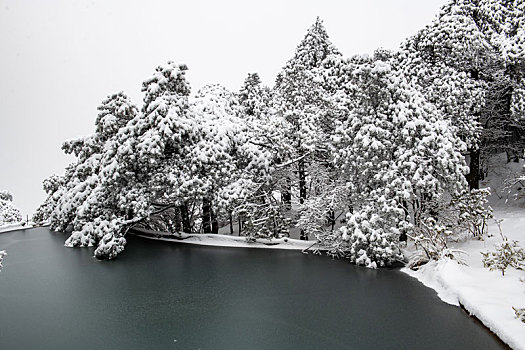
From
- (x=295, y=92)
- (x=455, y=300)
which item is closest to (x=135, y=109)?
(x=295, y=92)

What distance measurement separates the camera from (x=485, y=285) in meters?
8.95

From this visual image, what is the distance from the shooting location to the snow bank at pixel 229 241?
16.8m

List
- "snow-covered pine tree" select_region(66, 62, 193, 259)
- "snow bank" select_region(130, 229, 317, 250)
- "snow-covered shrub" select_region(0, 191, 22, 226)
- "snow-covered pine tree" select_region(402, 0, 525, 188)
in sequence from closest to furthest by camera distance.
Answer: "snow-covered pine tree" select_region(402, 0, 525, 188)
"snow bank" select_region(130, 229, 317, 250)
"snow-covered pine tree" select_region(66, 62, 193, 259)
"snow-covered shrub" select_region(0, 191, 22, 226)

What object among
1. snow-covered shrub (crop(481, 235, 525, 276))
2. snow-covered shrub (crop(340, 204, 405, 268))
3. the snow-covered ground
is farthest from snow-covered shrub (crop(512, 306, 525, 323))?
the snow-covered ground

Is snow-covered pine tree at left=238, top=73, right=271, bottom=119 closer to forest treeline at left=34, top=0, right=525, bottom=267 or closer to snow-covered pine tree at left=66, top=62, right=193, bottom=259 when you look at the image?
forest treeline at left=34, top=0, right=525, bottom=267

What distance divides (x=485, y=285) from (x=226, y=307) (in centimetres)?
664

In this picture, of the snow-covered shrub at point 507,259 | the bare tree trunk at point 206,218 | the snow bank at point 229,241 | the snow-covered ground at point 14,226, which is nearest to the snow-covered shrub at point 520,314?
the snow-covered shrub at point 507,259

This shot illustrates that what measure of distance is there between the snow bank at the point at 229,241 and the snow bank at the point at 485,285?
5621 millimetres

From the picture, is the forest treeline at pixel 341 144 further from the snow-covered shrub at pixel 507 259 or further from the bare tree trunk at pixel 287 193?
the snow-covered shrub at pixel 507 259

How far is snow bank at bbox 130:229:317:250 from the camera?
55.0 feet

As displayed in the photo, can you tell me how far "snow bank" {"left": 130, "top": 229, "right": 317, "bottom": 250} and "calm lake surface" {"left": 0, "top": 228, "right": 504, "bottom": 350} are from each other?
139 cm

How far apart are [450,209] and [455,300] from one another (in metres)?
5.45

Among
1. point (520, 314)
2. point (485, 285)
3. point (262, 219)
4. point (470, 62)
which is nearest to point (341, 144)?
point (262, 219)

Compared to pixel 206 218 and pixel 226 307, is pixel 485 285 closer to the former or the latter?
pixel 226 307
